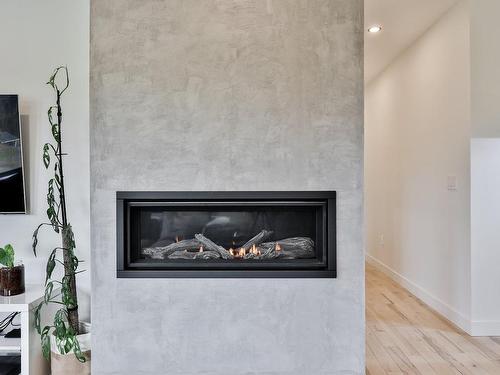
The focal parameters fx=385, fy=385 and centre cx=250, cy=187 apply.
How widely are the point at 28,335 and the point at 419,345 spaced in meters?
2.37

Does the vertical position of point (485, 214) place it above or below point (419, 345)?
above

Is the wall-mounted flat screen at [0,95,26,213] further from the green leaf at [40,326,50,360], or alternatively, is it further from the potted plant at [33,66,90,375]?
the green leaf at [40,326,50,360]

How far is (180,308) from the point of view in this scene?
2.05m

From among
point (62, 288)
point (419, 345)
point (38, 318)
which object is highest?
point (62, 288)

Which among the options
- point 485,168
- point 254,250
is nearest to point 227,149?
point 254,250

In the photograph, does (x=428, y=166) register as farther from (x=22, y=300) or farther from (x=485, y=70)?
(x=22, y=300)

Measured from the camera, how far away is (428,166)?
11.4 feet

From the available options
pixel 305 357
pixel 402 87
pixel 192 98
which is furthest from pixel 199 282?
pixel 402 87

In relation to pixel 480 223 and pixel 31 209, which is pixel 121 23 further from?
pixel 480 223

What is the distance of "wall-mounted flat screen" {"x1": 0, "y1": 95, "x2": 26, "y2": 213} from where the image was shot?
229 cm

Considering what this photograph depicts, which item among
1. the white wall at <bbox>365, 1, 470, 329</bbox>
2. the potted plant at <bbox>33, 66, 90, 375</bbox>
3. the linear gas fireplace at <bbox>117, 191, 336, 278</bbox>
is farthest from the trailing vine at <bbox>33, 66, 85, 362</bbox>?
the white wall at <bbox>365, 1, 470, 329</bbox>

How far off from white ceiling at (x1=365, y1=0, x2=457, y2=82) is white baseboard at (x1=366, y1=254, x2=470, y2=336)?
238cm

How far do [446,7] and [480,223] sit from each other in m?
1.71

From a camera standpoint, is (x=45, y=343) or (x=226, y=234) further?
(x=226, y=234)
